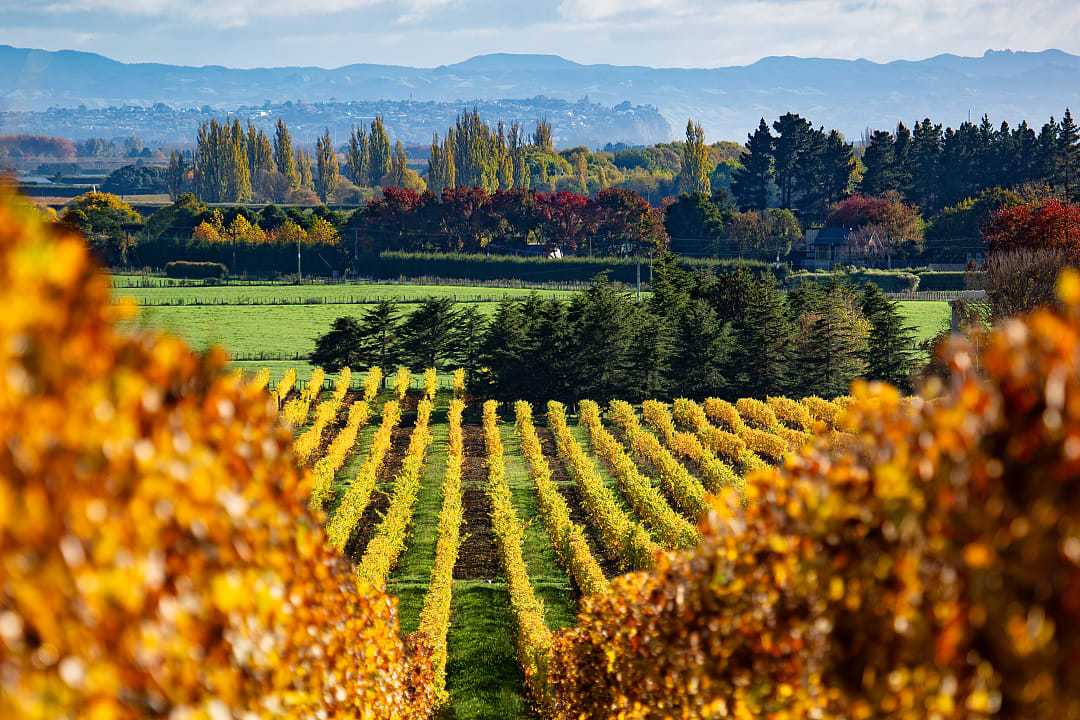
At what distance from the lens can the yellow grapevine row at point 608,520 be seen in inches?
988

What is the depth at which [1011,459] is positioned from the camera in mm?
3877

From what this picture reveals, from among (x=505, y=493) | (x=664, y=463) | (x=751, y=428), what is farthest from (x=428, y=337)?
(x=505, y=493)

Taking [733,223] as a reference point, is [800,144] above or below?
above

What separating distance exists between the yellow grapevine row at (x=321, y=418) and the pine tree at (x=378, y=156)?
12194cm

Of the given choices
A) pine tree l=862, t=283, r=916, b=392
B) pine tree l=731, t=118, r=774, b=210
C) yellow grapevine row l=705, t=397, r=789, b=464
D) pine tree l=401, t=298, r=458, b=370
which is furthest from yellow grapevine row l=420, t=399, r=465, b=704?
pine tree l=731, t=118, r=774, b=210

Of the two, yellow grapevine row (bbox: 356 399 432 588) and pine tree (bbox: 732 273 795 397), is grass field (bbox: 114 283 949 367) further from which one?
yellow grapevine row (bbox: 356 399 432 588)

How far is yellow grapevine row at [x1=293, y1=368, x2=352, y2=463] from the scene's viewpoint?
38431mm

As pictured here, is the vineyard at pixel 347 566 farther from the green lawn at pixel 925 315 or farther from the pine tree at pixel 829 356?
the green lawn at pixel 925 315

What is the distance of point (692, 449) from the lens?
3812 centimetres

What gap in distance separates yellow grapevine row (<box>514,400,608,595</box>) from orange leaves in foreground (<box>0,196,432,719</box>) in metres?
13.9

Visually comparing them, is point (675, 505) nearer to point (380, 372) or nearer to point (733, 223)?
point (380, 372)

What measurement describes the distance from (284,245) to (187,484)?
99.5 m

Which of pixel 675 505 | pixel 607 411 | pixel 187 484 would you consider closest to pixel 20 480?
pixel 187 484

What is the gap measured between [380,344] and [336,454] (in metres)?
19.3
